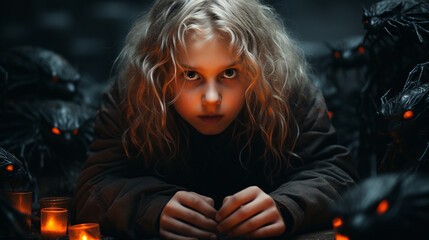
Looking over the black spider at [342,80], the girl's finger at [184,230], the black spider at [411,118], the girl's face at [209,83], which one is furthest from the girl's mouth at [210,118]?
the black spider at [342,80]

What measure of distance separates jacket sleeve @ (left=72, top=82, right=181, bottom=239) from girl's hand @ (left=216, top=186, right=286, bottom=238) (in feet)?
0.48

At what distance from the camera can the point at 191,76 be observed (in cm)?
102

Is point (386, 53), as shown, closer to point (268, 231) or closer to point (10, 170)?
point (268, 231)

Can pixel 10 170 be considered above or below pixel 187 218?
above

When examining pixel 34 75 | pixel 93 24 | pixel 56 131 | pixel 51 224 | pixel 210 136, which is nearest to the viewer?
pixel 51 224

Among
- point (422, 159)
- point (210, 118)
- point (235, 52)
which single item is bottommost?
point (422, 159)

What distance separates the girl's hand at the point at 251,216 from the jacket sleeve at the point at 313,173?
41mm

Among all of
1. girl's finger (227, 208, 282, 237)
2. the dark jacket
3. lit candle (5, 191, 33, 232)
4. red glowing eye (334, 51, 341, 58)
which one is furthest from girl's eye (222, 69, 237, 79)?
red glowing eye (334, 51, 341, 58)

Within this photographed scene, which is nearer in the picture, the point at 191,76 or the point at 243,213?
the point at 243,213

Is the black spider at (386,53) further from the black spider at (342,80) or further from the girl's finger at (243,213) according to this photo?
the girl's finger at (243,213)

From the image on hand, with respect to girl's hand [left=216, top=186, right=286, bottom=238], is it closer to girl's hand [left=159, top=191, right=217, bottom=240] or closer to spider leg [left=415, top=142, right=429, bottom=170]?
girl's hand [left=159, top=191, right=217, bottom=240]

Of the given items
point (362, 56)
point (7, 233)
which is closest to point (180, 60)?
point (7, 233)

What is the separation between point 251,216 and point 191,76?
1.09 ft

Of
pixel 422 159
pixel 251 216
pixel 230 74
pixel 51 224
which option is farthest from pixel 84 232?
pixel 422 159
